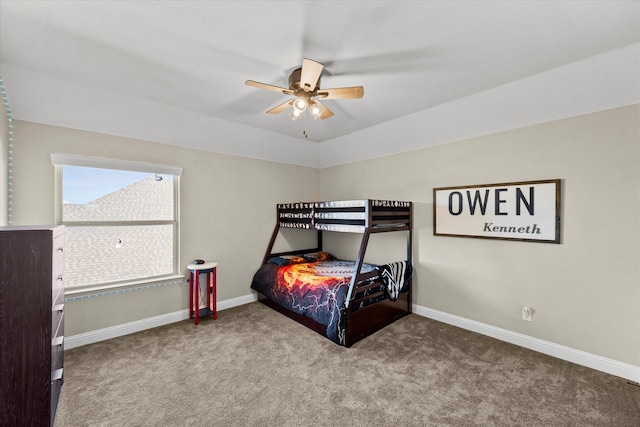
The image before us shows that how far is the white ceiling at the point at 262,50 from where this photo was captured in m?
1.64

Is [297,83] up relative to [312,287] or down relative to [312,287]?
up

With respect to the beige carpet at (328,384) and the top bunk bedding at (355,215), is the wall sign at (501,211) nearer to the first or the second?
the top bunk bedding at (355,215)

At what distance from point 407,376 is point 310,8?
2705 millimetres

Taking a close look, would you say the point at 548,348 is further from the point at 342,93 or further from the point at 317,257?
the point at 342,93

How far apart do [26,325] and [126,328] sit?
6.05 ft

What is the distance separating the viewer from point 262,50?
6.61ft

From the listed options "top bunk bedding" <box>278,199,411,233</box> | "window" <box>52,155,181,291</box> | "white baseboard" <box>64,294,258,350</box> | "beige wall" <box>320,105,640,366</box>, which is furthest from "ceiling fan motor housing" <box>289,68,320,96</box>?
"white baseboard" <box>64,294,258,350</box>

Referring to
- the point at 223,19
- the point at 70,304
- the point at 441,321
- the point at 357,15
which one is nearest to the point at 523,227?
the point at 441,321

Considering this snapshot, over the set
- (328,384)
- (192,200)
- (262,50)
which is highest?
(262,50)

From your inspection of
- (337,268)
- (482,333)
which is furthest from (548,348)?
(337,268)

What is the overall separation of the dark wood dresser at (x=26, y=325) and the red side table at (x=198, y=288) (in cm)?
178

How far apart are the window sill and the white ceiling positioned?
160 cm

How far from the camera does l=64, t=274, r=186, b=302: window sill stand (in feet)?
8.65

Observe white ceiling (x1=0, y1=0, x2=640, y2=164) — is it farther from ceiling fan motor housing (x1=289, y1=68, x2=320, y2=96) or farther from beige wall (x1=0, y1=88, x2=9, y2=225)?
beige wall (x1=0, y1=88, x2=9, y2=225)
